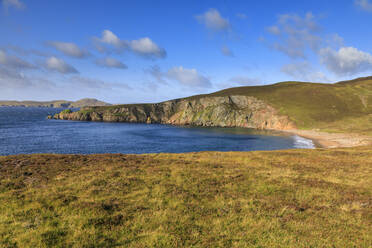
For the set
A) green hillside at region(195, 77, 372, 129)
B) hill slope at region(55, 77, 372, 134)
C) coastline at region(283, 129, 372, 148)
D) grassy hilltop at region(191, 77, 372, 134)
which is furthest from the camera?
green hillside at region(195, 77, 372, 129)

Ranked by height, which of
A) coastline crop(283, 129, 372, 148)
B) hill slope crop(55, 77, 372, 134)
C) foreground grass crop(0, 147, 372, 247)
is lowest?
coastline crop(283, 129, 372, 148)

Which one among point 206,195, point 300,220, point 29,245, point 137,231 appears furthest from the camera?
point 206,195

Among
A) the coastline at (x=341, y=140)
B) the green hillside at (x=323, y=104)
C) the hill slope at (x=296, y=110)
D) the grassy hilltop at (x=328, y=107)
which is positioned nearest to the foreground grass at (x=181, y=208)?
the coastline at (x=341, y=140)

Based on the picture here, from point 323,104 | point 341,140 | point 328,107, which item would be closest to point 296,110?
point 328,107

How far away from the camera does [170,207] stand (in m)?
14.5

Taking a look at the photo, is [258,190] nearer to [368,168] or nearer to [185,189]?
[185,189]

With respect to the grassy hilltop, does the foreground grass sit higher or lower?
lower

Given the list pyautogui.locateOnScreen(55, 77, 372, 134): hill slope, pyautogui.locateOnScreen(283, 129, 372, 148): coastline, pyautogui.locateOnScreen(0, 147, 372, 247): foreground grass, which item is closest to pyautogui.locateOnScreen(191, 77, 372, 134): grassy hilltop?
pyautogui.locateOnScreen(55, 77, 372, 134): hill slope

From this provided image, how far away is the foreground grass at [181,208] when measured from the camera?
1063 cm

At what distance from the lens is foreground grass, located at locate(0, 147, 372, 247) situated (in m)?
10.6

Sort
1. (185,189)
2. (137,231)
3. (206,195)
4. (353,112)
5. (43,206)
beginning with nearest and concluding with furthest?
(137,231), (43,206), (206,195), (185,189), (353,112)

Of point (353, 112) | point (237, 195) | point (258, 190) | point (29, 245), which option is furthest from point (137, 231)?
point (353, 112)

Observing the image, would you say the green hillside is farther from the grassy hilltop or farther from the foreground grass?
the foreground grass

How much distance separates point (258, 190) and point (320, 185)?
254 inches
